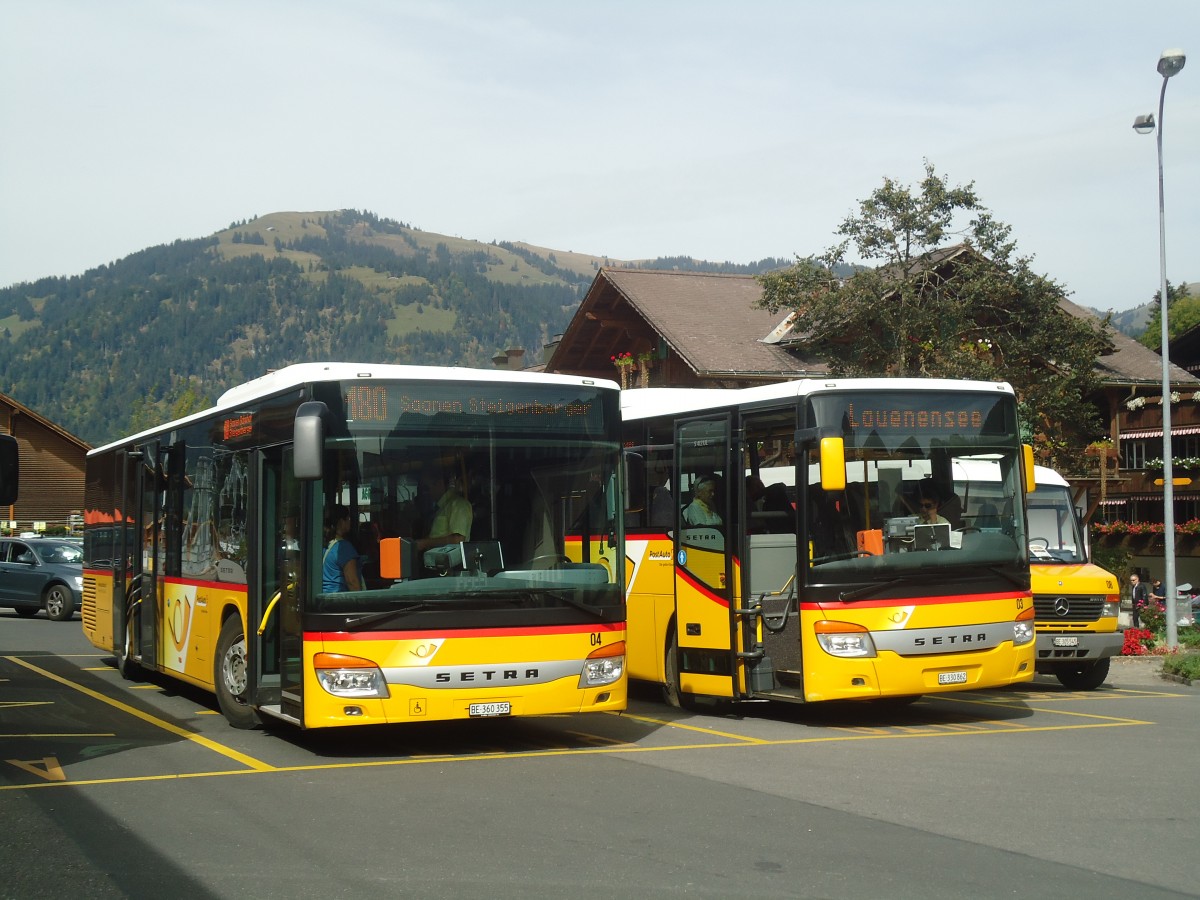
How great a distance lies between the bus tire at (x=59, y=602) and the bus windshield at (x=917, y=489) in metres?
22.5

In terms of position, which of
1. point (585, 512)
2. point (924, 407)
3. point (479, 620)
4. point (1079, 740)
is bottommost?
point (1079, 740)

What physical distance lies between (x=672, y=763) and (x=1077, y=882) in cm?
421

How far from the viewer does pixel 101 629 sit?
1808cm

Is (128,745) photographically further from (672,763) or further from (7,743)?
(672,763)

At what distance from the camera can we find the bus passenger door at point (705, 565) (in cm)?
1349

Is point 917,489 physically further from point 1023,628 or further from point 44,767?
point 44,767

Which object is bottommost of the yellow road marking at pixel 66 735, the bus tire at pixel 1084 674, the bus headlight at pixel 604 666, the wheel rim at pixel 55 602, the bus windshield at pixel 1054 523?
the bus tire at pixel 1084 674

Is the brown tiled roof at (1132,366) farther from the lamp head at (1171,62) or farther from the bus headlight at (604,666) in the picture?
the bus headlight at (604,666)

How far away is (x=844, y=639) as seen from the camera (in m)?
12.6

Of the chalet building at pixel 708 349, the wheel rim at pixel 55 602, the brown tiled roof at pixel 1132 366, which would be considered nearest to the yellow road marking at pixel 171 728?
the wheel rim at pixel 55 602

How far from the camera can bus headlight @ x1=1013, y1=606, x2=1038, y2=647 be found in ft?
44.3

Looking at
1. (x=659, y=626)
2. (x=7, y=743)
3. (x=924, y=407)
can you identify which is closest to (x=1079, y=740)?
(x=924, y=407)

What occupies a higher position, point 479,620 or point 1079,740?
point 479,620

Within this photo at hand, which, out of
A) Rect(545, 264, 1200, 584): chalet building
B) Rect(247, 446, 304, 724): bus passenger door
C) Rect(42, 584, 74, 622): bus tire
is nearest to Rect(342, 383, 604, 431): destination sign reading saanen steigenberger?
Rect(247, 446, 304, 724): bus passenger door
